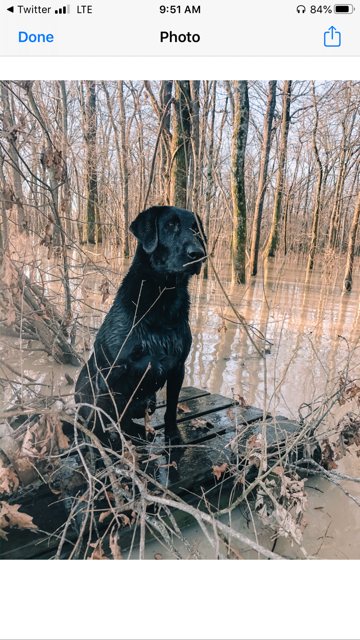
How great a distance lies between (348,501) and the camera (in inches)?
93.1

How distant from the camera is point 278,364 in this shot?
4.60 meters

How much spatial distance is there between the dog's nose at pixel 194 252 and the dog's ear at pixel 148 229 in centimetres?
20

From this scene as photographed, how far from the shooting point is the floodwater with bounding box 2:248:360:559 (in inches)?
80.2

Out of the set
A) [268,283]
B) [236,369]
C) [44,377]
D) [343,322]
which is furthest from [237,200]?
[44,377]

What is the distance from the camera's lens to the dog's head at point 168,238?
2.07 meters

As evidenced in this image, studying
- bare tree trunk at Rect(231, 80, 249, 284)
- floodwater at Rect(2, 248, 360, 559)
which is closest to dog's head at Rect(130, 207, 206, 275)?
floodwater at Rect(2, 248, 360, 559)

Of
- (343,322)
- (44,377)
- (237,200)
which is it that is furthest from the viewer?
(237,200)

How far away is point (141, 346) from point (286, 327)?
185 inches

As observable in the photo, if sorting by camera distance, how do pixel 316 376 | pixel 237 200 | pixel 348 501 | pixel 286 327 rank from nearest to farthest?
pixel 348 501 → pixel 316 376 → pixel 286 327 → pixel 237 200
